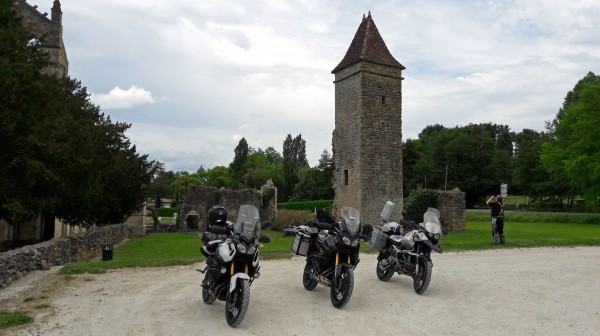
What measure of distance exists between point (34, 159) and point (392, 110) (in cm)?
2023

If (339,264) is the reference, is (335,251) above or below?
above

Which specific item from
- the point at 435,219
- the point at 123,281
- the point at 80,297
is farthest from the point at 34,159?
the point at 435,219

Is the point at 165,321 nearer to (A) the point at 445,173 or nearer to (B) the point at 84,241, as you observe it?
(B) the point at 84,241

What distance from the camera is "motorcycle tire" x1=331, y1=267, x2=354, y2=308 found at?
6605mm

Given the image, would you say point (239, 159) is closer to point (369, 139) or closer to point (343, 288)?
point (369, 139)

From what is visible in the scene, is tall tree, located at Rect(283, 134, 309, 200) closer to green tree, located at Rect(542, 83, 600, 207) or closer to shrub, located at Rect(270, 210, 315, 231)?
shrub, located at Rect(270, 210, 315, 231)

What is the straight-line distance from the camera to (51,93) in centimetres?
1388

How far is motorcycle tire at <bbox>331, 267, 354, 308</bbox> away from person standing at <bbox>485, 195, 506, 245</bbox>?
9.84m

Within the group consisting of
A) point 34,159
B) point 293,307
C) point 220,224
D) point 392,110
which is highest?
point 392,110

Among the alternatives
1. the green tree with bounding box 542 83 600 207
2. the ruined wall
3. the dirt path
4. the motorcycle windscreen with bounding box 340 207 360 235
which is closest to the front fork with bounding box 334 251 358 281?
the motorcycle windscreen with bounding box 340 207 360 235

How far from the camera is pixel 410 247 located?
25.8 feet

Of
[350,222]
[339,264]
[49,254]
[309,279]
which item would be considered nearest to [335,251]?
[339,264]

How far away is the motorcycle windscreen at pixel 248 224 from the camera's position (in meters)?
6.04

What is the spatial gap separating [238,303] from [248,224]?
93 cm
